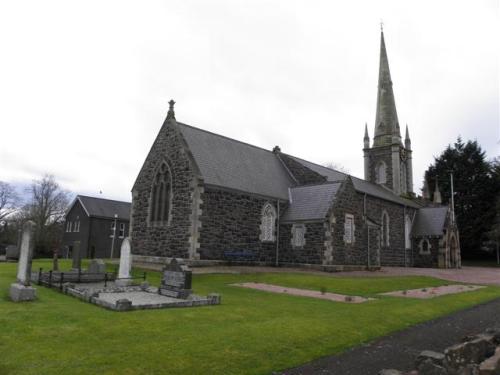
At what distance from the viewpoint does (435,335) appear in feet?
31.3

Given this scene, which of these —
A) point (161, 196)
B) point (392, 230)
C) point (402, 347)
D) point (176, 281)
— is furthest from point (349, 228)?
point (402, 347)

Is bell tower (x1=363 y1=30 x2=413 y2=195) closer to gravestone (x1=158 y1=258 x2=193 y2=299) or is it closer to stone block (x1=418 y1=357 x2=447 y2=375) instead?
gravestone (x1=158 y1=258 x2=193 y2=299)

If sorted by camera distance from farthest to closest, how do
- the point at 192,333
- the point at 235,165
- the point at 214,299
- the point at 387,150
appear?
the point at 387,150 → the point at 235,165 → the point at 214,299 → the point at 192,333

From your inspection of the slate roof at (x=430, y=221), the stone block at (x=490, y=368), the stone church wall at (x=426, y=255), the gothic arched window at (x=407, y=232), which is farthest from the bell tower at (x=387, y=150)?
the stone block at (x=490, y=368)

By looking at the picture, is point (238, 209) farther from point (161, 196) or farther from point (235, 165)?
point (161, 196)

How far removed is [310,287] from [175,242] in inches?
427

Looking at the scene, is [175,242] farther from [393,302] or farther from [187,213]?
[393,302]

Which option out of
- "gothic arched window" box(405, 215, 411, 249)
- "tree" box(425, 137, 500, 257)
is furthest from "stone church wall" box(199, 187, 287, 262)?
"tree" box(425, 137, 500, 257)

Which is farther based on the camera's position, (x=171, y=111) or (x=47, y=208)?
(x=47, y=208)

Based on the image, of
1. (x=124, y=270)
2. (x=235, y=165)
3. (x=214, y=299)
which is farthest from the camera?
(x=235, y=165)

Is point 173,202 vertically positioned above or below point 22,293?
above

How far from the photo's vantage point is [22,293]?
11938mm

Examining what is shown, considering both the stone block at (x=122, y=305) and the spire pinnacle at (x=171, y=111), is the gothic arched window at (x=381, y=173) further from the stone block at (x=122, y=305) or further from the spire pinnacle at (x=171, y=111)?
the stone block at (x=122, y=305)

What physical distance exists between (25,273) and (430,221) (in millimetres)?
40395
